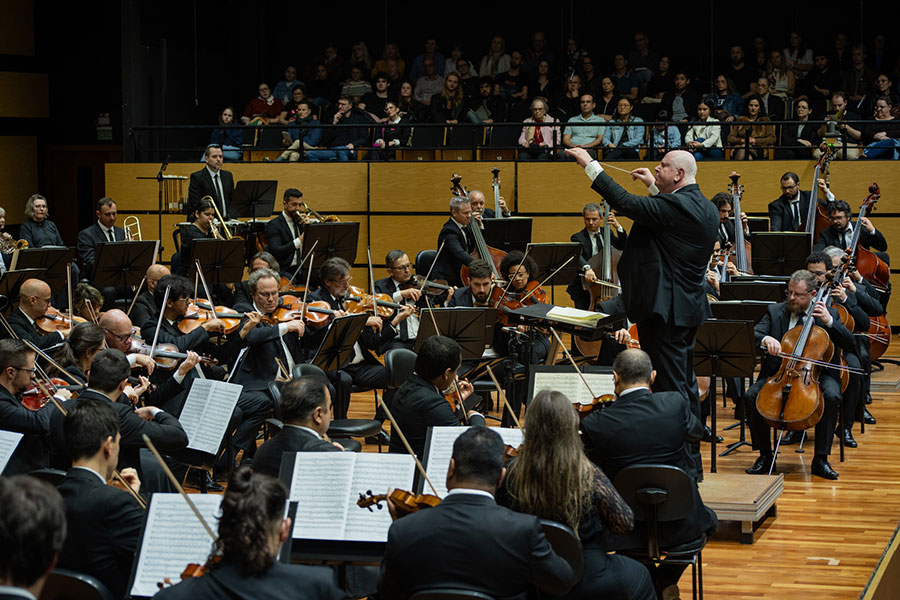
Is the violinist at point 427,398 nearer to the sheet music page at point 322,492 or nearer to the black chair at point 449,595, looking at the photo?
the sheet music page at point 322,492

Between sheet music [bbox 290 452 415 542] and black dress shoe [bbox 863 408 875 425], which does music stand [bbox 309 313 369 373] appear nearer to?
sheet music [bbox 290 452 415 542]

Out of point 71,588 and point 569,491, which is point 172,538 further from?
point 569,491

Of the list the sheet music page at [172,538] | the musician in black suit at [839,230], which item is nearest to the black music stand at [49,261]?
the sheet music page at [172,538]

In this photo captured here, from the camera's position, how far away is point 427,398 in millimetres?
5012

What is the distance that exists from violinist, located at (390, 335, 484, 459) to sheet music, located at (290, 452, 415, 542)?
3.49 feet

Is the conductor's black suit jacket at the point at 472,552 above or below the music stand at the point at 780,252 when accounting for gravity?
below

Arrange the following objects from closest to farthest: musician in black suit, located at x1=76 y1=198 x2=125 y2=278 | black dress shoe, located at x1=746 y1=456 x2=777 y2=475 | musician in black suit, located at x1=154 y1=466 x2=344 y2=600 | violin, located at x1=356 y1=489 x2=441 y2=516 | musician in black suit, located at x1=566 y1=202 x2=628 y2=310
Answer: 1. musician in black suit, located at x1=154 y1=466 x2=344 y2=600
2. violin, located at x1=356 y1=489 x2=441 y2=516
3. black dress shoe, located at x1=746 y1=456 x2=777 y2=475
4. musician in black suit, located at x1=566 y1=202 x2=628 y2=310
5. musician in black suit, located at x1=76 y1=198 x2=125 y2=278

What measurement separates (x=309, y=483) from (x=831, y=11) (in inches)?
475

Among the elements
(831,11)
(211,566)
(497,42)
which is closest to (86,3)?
(497,42)

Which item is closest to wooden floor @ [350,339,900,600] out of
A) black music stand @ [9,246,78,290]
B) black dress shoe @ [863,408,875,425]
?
black dress shoe @ [863,408,875,425]

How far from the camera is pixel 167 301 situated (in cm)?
674

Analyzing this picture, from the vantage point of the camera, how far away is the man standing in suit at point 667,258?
15.9ft

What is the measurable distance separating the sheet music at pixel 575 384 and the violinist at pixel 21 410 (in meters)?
2.26

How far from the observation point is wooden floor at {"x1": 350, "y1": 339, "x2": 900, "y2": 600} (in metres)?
4.91
